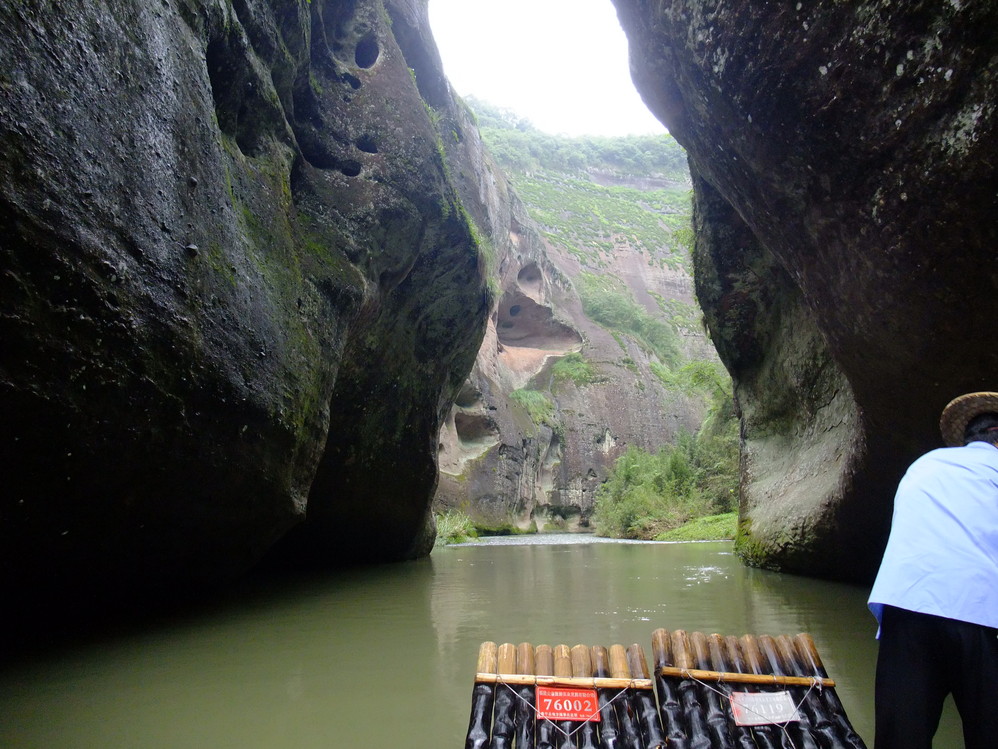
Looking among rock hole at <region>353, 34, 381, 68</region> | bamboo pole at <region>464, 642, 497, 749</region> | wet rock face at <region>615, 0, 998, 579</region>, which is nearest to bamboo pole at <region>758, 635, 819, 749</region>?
bamboo pole at <region>464, 642, 497, 749</region>

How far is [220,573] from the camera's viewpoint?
18.3 ft

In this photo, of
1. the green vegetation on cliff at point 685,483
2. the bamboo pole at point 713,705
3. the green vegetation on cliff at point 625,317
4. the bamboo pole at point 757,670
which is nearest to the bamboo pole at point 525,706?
the bamboo pole at point 713,705

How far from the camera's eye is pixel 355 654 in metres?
3.70

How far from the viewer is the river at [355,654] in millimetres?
2473

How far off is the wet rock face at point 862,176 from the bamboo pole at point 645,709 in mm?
2897

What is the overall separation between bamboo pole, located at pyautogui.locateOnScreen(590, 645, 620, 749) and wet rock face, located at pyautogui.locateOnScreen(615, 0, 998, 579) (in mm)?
2982

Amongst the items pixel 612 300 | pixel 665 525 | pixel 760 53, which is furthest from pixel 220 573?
pixel 612 300

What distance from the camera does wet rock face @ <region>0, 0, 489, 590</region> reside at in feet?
10.5

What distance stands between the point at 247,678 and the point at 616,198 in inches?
2119

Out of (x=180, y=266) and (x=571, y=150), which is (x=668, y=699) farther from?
(x=571, y=150)

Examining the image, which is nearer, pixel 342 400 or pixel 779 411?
pixel 342 400

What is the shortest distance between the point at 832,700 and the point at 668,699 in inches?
22.7

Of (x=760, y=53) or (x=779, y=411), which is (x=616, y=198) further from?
(x=760, y=53)

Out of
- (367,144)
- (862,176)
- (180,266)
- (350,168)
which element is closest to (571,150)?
(367,144)
